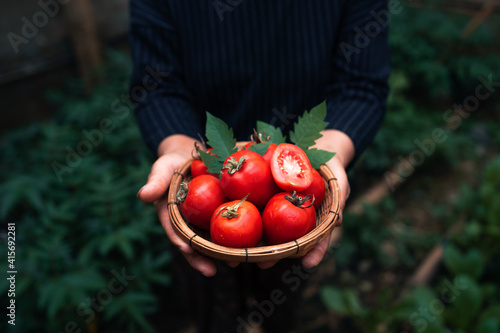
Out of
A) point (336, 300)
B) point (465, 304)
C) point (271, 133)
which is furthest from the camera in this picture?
point (336, 300)

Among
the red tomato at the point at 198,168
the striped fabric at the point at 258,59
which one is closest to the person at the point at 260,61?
the striped fabric at the point at 258,59

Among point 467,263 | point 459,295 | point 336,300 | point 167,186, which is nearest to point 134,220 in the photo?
point 167,186

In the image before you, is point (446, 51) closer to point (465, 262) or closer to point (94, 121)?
point (465, 262)

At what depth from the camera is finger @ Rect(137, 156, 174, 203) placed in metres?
1.40

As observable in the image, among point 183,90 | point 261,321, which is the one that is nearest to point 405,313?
point 261,321

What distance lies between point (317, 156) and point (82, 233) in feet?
6.10

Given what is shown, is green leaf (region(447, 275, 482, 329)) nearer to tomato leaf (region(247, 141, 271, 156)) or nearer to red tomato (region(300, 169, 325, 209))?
red tomato (region(300, 169, 325, 209))

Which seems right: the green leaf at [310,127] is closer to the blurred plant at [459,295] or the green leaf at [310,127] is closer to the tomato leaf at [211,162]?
the tomato leaf at [211,162]

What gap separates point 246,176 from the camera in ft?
4.50

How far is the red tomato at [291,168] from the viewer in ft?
4.52

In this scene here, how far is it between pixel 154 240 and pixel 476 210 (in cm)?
262

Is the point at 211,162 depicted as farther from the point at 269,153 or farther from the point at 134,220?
the point at 134,220

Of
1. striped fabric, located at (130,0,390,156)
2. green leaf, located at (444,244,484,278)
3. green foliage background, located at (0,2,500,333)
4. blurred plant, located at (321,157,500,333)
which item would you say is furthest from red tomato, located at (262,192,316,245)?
green leaf, located at (444,244,484,278)

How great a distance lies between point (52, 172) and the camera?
2.95 m
